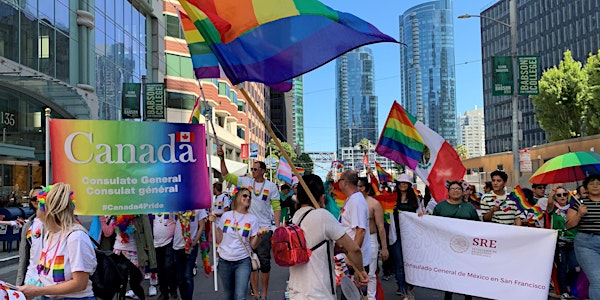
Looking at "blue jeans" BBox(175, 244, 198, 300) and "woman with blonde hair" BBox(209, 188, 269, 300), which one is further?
"blue jeans" BBox(175, 244, 198, 300)

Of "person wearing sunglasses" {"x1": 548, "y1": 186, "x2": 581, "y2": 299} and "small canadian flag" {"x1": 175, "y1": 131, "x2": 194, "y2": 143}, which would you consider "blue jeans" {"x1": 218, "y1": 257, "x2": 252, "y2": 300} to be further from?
"person wearing sunglasses" {"x1": 548, "y1": 186, "x2": 581, "y2": 299}

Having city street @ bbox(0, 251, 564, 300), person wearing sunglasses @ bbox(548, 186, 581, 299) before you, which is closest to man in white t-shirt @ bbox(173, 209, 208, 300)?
city street @ bbox(0, 251, 564, 300)

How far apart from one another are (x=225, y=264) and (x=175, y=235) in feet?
4.63

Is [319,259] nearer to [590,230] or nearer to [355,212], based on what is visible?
[355,212]

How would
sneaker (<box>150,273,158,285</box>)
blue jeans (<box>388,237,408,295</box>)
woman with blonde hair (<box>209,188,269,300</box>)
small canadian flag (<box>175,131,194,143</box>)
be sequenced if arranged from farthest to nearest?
sneaker (<box>150,273,158,285</box>) → blue jeans (<box>388,237,408,295</box>) → small canadian flag (<box>175,131,194,143</box>) → woman with blonde hair (<box>209,188,269,300</box>)

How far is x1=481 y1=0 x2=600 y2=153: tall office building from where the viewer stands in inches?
3044

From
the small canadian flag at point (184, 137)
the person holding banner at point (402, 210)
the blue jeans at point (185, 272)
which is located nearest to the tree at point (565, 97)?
the person holding banner at point (402, 210)

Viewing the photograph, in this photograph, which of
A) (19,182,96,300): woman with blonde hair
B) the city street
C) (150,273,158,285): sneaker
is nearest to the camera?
(19,182,96,300): woman with blonde hair

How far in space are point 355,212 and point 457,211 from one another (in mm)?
2119

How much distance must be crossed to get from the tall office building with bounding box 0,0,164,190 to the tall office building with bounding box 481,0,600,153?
192 ft

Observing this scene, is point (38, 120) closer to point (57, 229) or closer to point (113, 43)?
point (113, 43)

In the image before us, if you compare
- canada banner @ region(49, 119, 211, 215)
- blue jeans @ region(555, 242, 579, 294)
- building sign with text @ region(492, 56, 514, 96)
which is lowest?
blue jeans @ region(555, 242, 579, 294)

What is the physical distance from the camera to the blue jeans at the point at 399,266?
311 inches

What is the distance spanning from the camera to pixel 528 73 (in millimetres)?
18844
